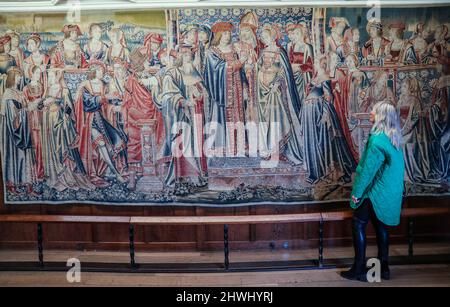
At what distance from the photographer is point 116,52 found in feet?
14.9

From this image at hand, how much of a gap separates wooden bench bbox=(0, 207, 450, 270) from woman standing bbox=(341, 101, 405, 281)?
0.38 metres

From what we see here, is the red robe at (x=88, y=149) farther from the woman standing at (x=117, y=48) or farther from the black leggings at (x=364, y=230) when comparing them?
the black leggings at (x=364, y=230)

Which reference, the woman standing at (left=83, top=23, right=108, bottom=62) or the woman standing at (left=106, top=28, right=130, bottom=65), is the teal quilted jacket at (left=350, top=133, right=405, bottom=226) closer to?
the woman standing at (left=106, top=28, right=130, bottom=65)

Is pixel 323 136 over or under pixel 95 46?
under

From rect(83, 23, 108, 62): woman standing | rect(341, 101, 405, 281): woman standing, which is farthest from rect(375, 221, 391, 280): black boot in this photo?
rect(83, 23, 108, 62): woman standing

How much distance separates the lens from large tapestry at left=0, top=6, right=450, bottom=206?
4.52 m

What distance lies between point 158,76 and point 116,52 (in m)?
0.50

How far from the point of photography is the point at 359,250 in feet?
12.7

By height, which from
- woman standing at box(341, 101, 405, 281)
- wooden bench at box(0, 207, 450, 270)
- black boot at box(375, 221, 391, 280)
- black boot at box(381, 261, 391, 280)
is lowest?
black boot at box(381, 261, 391, 280)

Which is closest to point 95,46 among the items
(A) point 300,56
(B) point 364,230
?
(A) point 300,56

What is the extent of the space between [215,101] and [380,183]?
6.12 ft

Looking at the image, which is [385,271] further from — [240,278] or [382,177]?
[240,278]
